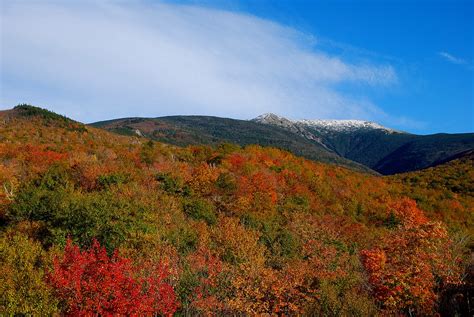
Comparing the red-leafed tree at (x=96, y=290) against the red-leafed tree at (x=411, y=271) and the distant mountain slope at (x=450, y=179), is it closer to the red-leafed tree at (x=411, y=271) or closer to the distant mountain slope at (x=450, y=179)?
the red-leafed tree at (x=411, y=271)

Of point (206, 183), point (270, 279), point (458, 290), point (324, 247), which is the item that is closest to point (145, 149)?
point (206, 183)

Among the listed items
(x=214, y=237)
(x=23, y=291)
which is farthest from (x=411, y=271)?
(x=23, y=291)

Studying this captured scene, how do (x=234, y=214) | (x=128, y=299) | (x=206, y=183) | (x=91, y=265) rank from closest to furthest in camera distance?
(x=128, y=299) → (x=91, y=265) → (x=234, y=214) → (x=206, y=183)

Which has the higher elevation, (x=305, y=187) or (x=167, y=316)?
(x=305, y=187)

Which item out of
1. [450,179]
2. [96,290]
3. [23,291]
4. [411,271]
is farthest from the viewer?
[450,179]

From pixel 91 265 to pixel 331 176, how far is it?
5974 centimetres

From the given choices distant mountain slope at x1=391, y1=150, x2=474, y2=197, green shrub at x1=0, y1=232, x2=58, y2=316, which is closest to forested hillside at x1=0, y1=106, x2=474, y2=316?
green shrub at x1=0, y1=232, x2=58, y2=316

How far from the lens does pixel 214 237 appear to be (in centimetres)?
3988

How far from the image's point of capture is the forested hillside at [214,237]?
74.9ft

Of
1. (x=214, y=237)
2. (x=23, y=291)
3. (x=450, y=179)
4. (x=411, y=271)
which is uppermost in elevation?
(x=450, y=179)

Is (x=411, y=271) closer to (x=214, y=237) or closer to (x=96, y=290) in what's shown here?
(x=96, y=290)

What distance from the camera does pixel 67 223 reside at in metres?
34.2

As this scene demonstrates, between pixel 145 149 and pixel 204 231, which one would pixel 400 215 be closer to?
pixel 204 231

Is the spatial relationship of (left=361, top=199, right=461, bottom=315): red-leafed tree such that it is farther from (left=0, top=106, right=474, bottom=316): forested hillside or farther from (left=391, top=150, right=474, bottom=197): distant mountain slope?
(left=391, top=150, right=474, bottom=197): distant mountain slope
